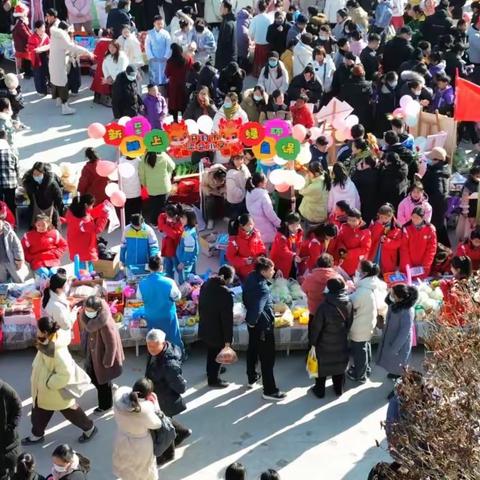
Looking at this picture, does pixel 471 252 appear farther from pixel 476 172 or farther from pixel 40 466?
pixel 40 466

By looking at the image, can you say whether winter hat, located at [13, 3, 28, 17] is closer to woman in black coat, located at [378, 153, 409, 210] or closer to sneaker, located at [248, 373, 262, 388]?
woman in black coat, located at [378, 153, 409, 210]

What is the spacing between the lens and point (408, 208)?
413 inches

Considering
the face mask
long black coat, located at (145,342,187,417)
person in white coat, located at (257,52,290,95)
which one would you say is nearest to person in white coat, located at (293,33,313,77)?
person in white coat, located at (257,52,290,95)

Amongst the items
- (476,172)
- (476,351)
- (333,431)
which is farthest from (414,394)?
(476,172)

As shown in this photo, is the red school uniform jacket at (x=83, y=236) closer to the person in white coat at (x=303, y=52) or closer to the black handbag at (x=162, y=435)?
the black handbag at (x=162, y=435)

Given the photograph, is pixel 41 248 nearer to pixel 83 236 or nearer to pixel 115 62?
pixel 83 236

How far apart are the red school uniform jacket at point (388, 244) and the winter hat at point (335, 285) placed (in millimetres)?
1799

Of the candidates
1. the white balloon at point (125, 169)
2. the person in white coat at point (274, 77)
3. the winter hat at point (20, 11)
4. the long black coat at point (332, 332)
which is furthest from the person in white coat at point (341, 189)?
the winter hat at point (20, 11)

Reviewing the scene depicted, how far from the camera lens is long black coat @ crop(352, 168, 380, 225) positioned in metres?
10.9

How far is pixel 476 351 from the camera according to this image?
6.88 meters

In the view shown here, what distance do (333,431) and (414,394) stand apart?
1.78 metres

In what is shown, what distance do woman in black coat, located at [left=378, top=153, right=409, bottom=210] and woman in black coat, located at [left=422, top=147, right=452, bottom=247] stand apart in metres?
0.28

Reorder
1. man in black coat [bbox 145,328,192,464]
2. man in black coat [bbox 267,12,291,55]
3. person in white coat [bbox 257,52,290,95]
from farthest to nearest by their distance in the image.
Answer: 1. man in black coat [bbox 267,12,291,55]
2. person in white coat [bbox 257,52,290,95]
3. man in black coat [bbox 145,328,192,464]

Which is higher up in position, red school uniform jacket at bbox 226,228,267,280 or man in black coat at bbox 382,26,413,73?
man in black coat at bbox 382,26,413,73
